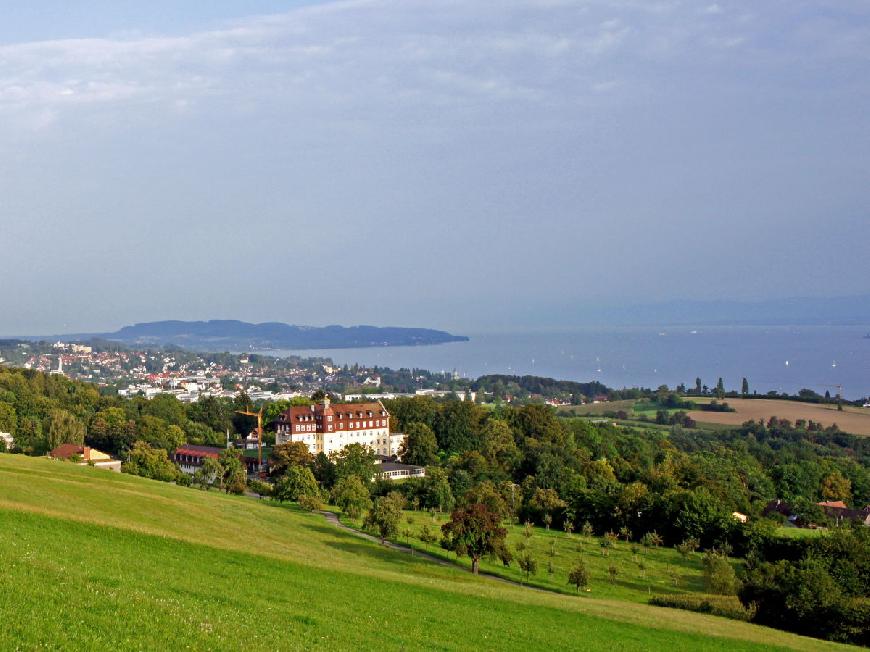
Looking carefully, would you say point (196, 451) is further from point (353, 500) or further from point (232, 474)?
point (353, 500)

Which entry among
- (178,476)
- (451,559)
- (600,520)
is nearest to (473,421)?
(600,520)

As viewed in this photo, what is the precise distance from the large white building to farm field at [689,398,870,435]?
57.4 m

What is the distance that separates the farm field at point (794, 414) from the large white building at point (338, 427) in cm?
5740

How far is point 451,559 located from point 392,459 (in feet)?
130

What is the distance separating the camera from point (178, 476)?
55.0m

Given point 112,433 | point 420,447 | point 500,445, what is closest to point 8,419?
point 112,433

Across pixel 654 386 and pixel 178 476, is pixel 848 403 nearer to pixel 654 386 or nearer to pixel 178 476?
pixel 654 386

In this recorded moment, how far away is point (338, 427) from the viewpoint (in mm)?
80875

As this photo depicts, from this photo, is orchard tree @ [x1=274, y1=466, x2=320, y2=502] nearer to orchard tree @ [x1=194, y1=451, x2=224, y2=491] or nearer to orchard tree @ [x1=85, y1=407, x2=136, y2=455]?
orchard tree @ [x1=194, y1=451, x2=224, y2=491]

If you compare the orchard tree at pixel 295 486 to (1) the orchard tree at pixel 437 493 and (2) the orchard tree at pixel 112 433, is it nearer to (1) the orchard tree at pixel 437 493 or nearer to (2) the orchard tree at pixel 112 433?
(1) the orchard tree at pixel 437 493

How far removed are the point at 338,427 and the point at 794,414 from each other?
73.0m

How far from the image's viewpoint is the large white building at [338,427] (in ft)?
257

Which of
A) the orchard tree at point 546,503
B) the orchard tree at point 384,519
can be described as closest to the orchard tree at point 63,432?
the orchard tree at point 384,519

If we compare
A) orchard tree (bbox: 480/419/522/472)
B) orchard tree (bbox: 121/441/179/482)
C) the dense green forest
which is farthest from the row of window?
orchard tree (bbox: 121/441/179/482)
